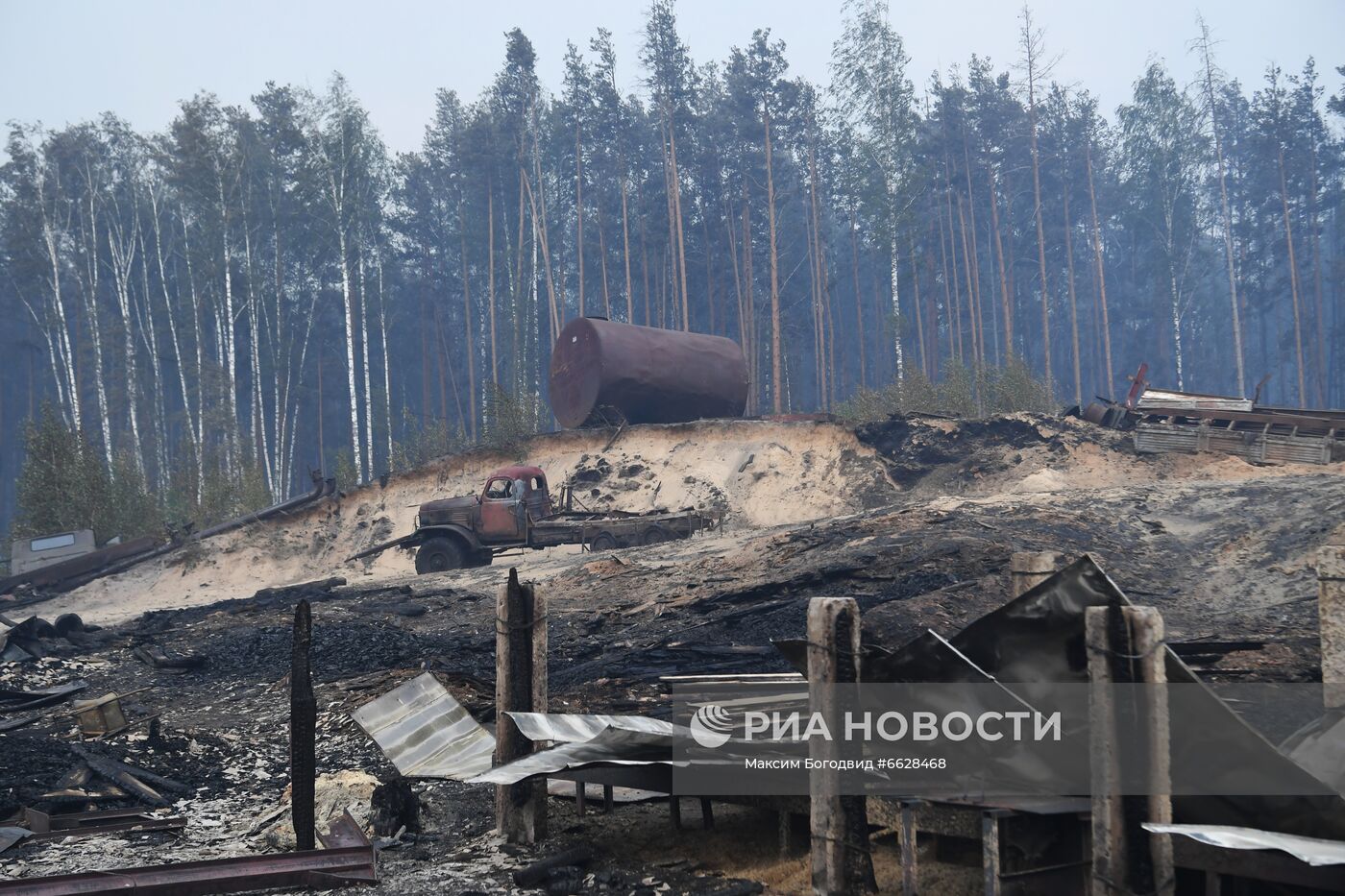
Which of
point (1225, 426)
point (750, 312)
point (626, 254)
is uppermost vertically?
point (626, 254)

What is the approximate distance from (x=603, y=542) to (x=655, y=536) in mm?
985

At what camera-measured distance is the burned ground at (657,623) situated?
7.54 metres

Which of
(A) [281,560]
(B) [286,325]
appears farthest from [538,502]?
(B) [286,325]

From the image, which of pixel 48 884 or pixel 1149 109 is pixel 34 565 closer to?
pixel 48 884

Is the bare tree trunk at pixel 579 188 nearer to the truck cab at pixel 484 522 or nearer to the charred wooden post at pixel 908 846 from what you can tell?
the truck cab at pixel 484 522

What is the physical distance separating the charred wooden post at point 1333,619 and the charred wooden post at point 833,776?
2.33 metres

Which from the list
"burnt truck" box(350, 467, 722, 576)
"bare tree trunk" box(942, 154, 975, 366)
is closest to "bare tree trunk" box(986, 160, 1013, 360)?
"bare tree trunk" box(942, 154, 975, 366)

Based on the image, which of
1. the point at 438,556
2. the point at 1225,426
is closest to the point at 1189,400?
the point at 1225,426

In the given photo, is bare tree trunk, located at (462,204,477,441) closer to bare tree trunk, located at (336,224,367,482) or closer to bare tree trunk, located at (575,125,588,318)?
bare tree trunk, located at (575,125,588,318)

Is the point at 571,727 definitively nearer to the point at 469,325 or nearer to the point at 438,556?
the point at 438,556

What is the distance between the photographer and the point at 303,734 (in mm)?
6883

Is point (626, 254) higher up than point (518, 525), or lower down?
higher up

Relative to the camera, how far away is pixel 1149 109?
169 ft

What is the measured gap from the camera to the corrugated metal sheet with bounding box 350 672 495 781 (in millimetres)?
7992
